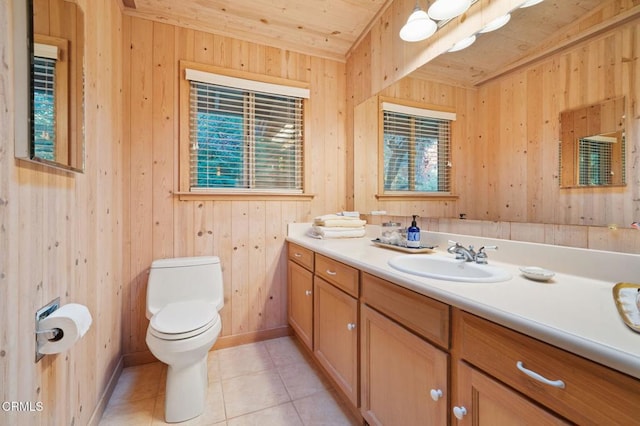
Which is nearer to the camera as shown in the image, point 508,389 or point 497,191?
point 508,389

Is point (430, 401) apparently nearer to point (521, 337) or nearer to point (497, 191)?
point (521, 337)

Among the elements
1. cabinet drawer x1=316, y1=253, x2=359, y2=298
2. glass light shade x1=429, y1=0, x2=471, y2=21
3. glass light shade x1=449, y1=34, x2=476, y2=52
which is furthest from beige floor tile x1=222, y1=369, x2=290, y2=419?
glass light shade x1=429, y1=0, x2=471, y2=21

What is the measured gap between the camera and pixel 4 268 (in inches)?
29.2

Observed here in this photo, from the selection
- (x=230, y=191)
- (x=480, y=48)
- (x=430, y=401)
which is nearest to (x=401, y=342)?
(x=430, y=401)

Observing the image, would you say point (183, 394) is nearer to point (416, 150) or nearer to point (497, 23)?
point (416, 150)

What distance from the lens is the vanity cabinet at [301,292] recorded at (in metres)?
1.91

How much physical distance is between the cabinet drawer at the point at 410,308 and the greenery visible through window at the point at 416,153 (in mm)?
822

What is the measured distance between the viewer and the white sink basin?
99 centimetres

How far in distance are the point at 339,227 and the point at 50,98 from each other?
1.70 metres

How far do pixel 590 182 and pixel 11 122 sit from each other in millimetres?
1897

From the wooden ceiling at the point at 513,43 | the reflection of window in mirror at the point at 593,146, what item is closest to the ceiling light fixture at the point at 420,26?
the wooden ceiling at the point at 513,43

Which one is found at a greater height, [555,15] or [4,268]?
[555,15]

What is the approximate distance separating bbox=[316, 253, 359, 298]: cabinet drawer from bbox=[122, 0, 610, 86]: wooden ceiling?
1.20m

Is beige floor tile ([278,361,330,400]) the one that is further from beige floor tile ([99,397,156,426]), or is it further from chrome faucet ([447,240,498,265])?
chrome faucet ([447,240,498,265])
